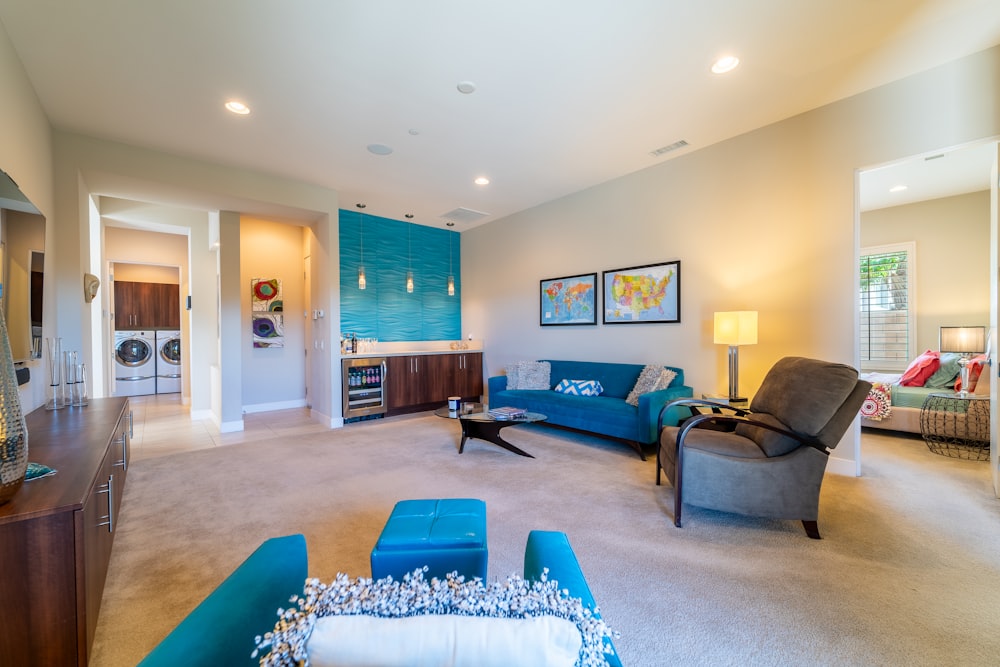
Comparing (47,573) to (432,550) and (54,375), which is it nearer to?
(432,550)

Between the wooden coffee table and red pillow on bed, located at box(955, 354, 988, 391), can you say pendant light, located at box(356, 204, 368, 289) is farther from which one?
red pillow on bed, located at box(955, 354, 988, 391)

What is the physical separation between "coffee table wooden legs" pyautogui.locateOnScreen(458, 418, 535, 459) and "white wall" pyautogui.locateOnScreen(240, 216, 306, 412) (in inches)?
154

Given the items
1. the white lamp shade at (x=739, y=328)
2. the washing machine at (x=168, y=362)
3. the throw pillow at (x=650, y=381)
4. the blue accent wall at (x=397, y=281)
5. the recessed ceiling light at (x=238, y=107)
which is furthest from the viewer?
the washing machine at (x=168, y=362)

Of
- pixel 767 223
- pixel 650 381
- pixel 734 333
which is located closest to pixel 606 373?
pixel 650 381

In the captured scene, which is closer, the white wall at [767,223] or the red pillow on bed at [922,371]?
the white wall at [767,223]

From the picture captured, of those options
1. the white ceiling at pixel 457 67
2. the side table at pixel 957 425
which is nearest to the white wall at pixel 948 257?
the side table at pixel 957 425

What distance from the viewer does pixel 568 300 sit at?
5.42 meters

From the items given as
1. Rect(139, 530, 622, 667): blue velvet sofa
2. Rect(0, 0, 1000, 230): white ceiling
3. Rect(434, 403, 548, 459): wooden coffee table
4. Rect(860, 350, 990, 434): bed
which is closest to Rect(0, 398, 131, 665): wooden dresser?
Rect(139, 530, 622, 667): blue velvet sofa

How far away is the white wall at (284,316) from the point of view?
6141 mm

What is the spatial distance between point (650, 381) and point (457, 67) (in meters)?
3.35

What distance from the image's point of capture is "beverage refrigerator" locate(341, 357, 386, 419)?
530 cm

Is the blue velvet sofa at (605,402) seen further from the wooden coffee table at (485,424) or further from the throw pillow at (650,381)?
the wooden coffee table at (485,424)

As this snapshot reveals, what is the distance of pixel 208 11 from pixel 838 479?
17.7 feet

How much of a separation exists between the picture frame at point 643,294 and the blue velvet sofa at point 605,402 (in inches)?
22.4
